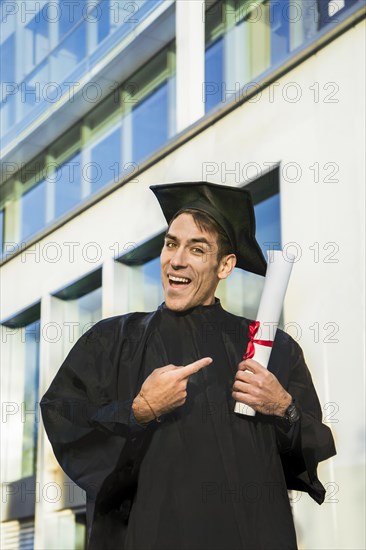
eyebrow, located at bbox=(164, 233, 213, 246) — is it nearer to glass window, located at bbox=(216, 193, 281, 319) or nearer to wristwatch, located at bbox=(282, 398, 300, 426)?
wristwatch, located at bbox=(282, 398, 300, 426)

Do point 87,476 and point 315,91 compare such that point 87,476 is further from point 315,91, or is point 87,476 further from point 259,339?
point 315,91

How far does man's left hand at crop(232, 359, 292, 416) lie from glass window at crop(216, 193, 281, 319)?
6.34 metres

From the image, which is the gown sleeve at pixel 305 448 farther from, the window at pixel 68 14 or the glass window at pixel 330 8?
the window at pixel 68 14

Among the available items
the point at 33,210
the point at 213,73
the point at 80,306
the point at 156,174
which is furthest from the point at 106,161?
the point at 213,73

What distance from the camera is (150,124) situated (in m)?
13.1

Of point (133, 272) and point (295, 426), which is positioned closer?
point (295, 426)

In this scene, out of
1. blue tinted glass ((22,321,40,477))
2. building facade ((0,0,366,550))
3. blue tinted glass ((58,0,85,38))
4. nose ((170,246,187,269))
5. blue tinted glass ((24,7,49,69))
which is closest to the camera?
nose ((170,246,187,269))

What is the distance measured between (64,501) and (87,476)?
36.3ft

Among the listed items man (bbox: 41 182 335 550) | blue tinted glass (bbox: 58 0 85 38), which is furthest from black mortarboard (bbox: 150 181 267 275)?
blue tinted glass (bbox: 58 0 85 38)

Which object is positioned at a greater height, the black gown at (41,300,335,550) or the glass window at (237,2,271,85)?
the glass window at (237,2,271,85)

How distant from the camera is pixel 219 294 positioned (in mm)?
10562

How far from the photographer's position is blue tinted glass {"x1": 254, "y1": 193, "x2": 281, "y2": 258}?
9.82 metres

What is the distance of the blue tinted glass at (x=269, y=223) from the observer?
982 cm

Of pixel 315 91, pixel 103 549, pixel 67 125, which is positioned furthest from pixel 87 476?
pixel 67 125
